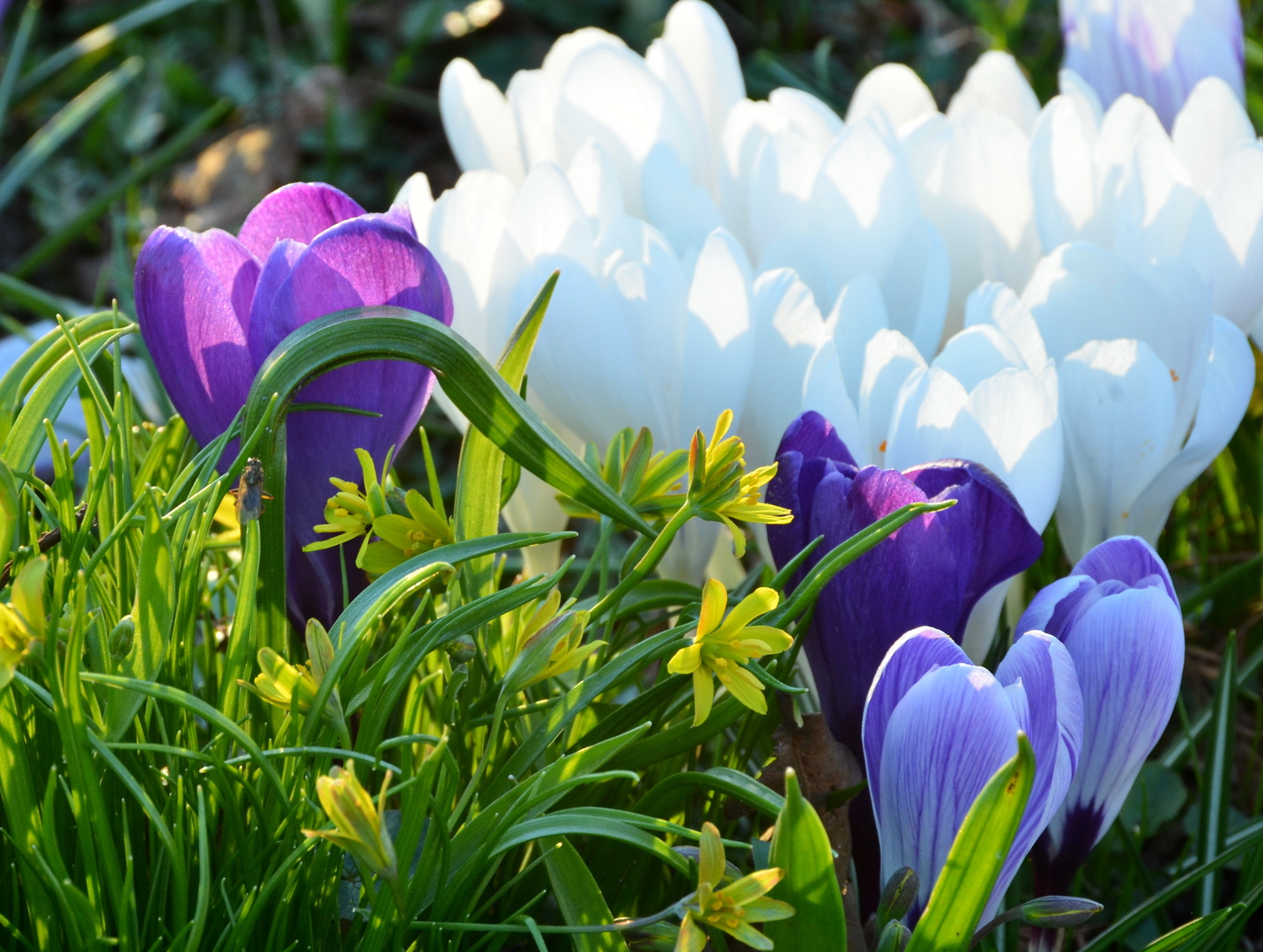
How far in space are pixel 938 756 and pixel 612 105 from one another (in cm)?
53

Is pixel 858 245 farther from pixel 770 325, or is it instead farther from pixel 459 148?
pixel 459 148

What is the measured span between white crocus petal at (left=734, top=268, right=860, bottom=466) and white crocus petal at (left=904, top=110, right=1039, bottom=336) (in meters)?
0.20

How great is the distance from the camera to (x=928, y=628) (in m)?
0.46

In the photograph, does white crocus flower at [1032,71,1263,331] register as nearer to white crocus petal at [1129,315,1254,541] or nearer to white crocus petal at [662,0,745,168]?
white crocus petal at [1129,315,1254,541]

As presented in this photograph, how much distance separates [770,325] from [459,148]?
0.36 meters

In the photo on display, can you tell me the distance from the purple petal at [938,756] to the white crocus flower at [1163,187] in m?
0.34

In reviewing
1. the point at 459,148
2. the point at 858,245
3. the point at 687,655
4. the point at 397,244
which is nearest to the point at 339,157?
the point at 459,148

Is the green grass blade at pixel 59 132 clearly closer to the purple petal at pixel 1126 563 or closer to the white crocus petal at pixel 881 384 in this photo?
the white crocus petal at pixel 881 384

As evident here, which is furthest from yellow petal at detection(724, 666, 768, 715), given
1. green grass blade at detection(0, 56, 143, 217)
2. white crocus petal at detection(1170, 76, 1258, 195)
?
green grass blade at detection(0, 56, 143, 217)

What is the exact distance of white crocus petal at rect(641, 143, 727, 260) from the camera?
735mm

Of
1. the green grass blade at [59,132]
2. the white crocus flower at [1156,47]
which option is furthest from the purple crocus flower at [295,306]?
the green grass blade at [59,132]

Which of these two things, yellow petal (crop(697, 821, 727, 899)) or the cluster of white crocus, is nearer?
yellow petal (crop(697, 821, 727, 899))

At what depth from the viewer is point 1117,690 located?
0.49m

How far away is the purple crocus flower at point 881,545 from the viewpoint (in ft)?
1.64
